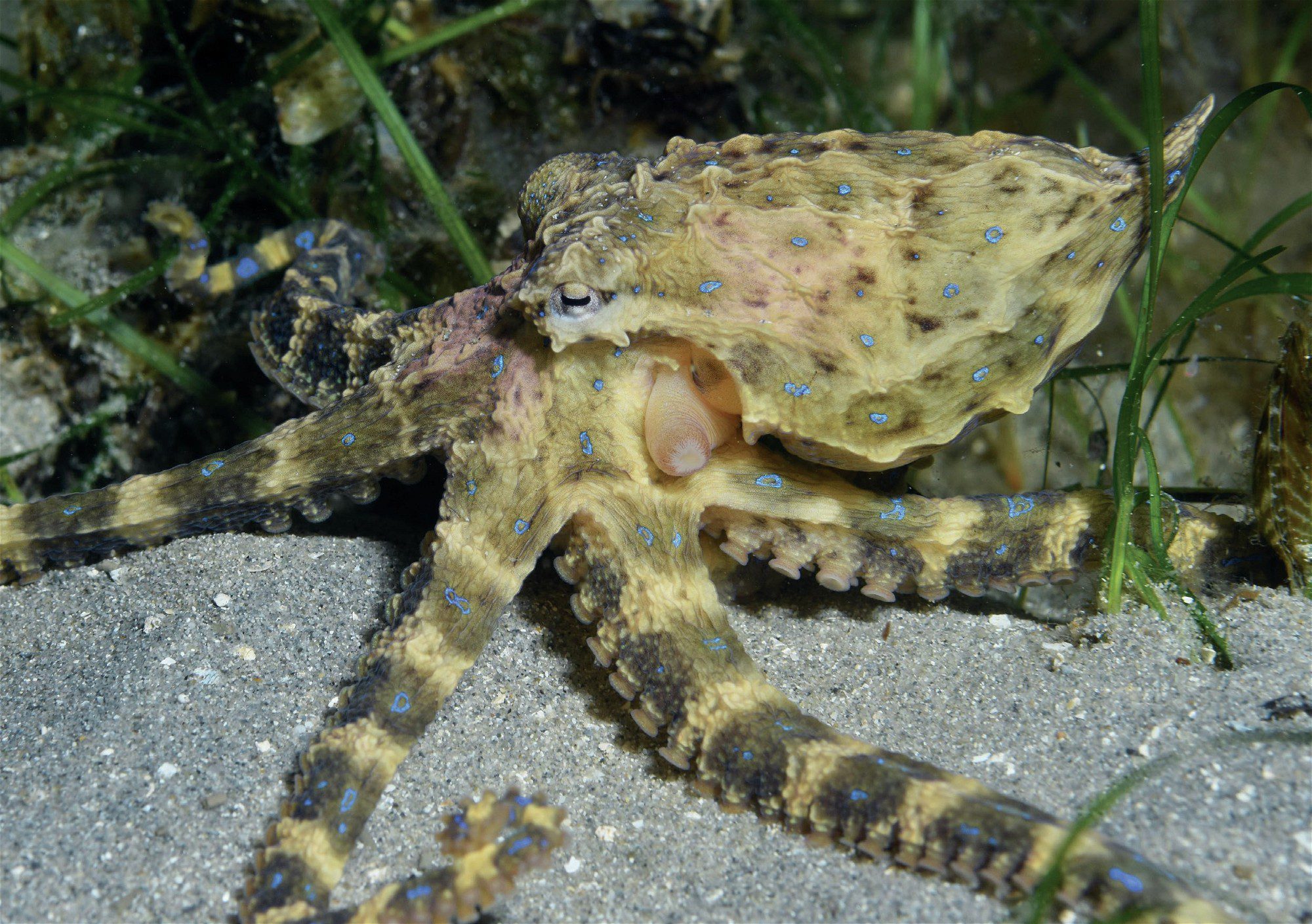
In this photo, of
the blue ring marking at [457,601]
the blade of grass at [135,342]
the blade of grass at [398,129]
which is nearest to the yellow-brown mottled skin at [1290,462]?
the blue ring marking at [457,601]

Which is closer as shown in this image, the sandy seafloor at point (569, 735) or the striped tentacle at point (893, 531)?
the sandy seafloor at point (569, 735)

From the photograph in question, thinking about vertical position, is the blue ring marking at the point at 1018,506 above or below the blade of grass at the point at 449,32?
below

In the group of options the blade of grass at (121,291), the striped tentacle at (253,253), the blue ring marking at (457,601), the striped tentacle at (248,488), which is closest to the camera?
the blue ring marking at (457,601)

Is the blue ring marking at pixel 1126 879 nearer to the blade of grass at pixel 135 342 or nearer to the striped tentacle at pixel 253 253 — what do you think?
the striped tentacle at pixel 253 253

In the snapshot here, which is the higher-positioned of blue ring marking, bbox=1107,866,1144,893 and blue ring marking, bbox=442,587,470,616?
blue ring marking, bbox=1107,866,1144,893

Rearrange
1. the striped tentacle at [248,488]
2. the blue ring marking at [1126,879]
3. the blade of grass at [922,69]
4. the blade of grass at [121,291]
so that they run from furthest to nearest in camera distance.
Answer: the blade of grass at [922,69]
the blade of grass at [121,291]
the striped tentacle at [248,488]
the blue ring marking at [1126,879]

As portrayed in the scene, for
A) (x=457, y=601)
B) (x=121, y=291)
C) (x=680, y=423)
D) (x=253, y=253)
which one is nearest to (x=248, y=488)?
(x=457, y=601)

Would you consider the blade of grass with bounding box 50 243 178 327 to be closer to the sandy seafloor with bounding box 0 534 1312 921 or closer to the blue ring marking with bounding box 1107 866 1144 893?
the sandy seafloor with bounding box 0 534 1312 921

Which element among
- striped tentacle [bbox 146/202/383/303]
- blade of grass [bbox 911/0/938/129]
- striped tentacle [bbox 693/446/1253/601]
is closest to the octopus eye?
striped tentacle [bbox 693/446/1253/601]
